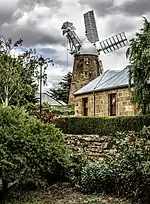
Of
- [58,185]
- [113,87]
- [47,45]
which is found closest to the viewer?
[58,185]

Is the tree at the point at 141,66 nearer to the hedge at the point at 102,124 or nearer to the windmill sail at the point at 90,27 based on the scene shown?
the hedge at the point at 102,124

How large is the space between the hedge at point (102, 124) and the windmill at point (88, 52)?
19057mm

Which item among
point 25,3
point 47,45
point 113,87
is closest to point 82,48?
point 47,45

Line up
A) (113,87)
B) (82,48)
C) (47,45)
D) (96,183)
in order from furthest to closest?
1. (82,48)
2. (47,45)
3. (113,87)
4. (96,183)

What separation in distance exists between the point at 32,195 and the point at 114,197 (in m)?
2.22

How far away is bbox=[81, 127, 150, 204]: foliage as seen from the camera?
9.14 m

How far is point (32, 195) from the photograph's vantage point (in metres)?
10.7

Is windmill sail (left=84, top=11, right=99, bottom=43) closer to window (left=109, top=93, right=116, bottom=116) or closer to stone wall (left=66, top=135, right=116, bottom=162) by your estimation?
window (left=109, top=93, right=116, bottom=116)

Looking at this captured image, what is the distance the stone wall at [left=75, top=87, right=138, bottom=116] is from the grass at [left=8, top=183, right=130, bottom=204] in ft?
30.1

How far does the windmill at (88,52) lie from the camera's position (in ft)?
121

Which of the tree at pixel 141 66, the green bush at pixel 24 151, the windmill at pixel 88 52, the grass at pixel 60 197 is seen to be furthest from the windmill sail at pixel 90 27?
the grass at pixel 60 197

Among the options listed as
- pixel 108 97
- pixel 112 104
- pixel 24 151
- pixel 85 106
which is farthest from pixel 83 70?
pixel 24 151

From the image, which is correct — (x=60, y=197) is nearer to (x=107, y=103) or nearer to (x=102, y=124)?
(x=102, y=124)

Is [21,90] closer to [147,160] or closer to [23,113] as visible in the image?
[23,113]
